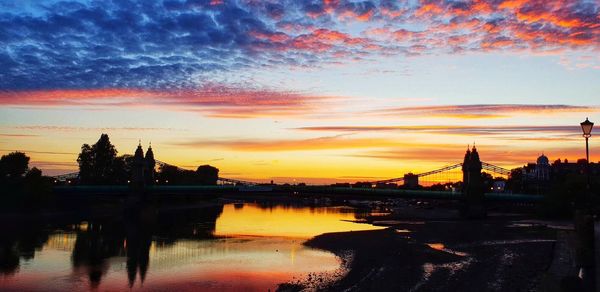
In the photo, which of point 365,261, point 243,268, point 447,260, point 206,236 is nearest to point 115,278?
point 243,268

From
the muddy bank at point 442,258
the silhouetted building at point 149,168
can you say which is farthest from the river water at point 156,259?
the silhouetted building at point 149,168

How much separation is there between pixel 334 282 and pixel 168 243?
29689 mm

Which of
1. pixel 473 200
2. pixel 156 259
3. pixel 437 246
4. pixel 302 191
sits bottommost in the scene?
pixel 156 259

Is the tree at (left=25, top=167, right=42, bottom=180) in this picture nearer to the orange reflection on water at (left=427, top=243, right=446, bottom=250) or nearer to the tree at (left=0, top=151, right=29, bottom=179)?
the tree at (left=0, top=151, right=29, bottom=179)

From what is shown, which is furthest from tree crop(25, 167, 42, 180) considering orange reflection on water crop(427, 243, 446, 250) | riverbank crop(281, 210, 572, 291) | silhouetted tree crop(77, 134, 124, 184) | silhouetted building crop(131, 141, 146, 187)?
orange reflection on water crop(427, 243, 446, 250)

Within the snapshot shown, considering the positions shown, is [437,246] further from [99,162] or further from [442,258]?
[99,162]

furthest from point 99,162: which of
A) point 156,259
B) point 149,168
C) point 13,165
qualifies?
point 156,259

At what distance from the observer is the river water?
3681 cm

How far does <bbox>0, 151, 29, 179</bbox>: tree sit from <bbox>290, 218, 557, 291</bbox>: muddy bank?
6573 cm

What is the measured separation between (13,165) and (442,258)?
85.7 m

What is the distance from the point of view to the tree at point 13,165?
101250 millimetres

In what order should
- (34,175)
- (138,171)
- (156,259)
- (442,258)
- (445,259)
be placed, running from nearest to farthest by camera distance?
(445,259), (442,258), (156,259), (34,175), (138,171)

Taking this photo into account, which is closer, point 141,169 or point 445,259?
point 445,259

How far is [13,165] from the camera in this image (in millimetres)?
102250
